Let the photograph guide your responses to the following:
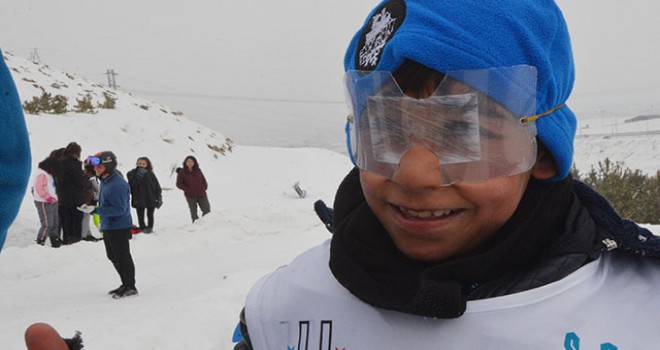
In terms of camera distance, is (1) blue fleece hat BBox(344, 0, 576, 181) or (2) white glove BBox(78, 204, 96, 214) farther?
(2) white glove BBox(78, 204, 96, 214)

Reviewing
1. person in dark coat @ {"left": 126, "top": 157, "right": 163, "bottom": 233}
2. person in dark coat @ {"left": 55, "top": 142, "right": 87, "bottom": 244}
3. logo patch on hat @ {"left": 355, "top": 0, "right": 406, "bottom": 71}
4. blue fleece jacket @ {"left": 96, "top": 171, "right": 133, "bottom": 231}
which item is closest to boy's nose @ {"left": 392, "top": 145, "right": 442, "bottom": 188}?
logo patch on hat @ {"left": 355, "top": 0, "right": 406, "bottom": 71}

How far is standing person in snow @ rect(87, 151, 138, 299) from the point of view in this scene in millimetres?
6395

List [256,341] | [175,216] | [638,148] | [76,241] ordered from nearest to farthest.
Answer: [256,341] < [76,241] < [175,216] < [638,148]

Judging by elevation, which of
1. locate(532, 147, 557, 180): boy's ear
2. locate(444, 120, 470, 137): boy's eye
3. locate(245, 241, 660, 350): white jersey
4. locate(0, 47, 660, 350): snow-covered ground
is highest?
locate(444, 120, 470, 137): boy's eye

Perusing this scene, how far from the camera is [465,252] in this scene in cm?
113

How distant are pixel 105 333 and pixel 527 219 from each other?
14.5ft

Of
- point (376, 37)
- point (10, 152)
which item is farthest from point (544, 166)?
point (10, 152)

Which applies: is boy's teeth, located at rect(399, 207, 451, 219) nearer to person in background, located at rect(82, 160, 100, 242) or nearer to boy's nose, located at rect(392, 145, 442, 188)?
boy's nose, located at rect(392, 145, 442, 188)

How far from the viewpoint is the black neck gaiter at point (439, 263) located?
104 cm

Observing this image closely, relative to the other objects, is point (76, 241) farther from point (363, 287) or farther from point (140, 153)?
point (140, 153)

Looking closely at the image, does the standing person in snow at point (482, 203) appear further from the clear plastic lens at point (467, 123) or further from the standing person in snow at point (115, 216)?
the standing person in snow at point (115, 216)

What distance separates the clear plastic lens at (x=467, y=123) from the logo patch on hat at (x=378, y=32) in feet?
0.18


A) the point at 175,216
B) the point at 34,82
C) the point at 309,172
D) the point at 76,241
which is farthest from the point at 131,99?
the point at 76,241

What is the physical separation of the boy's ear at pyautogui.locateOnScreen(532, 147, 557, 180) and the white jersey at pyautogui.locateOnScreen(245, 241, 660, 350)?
0.22 metres
